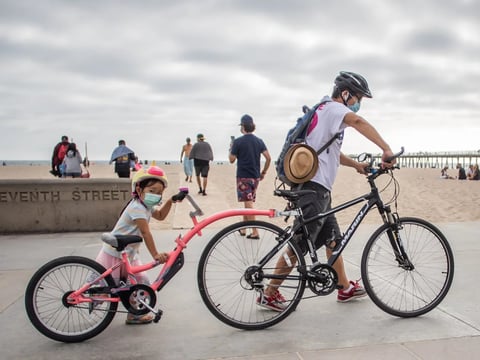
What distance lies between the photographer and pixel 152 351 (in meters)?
3.24

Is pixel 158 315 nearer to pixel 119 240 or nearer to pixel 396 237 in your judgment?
pixel 119 240

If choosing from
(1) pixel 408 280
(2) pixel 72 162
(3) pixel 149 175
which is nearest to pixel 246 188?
(1) pixel 408 280

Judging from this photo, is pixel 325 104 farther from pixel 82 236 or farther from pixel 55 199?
pixel 55 199

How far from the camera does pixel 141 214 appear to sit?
3.51 m

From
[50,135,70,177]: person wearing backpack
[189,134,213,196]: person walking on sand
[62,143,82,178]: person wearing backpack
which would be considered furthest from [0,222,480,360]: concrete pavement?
[189,134,213,196]: person walking on sand

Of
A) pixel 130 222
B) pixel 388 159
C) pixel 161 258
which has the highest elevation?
pixel 388 159

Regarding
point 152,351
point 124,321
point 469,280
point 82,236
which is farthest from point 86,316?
point 82,236

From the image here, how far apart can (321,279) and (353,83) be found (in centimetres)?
165

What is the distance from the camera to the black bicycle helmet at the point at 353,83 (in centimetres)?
401

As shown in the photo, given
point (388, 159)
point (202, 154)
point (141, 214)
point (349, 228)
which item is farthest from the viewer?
point (202, 154)

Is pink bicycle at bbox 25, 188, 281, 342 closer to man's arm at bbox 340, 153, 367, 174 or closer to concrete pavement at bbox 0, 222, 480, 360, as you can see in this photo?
concrete pavement at bbox 0, 222, 480, 360

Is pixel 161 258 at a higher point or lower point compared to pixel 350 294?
higher

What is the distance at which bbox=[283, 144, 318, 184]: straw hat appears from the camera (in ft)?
12.2

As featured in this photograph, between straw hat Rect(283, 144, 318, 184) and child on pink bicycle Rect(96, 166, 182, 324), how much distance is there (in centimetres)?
96
